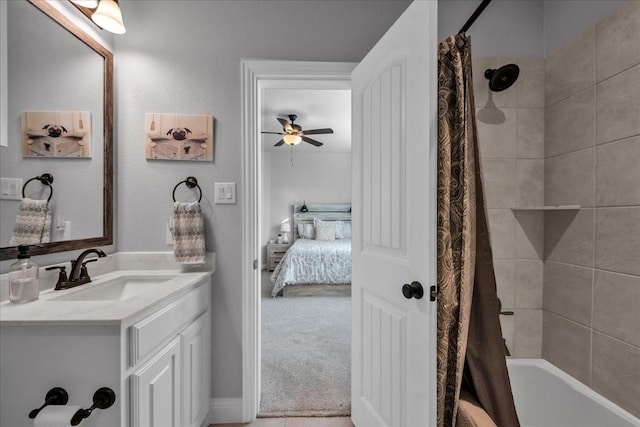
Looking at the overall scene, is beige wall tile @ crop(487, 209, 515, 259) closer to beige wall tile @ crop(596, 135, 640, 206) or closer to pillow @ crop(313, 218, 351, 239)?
beige wall tile @ crop(596, 135, 640, 206)

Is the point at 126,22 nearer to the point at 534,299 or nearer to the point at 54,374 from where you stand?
the point at 54,374

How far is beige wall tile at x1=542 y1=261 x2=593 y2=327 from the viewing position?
1.49 meters

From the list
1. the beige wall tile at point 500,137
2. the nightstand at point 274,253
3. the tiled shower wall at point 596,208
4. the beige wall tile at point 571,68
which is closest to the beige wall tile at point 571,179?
the tiled shower wall at point 596,208

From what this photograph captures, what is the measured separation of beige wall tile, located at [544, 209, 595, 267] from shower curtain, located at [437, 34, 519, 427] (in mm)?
677

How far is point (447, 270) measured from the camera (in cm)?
120

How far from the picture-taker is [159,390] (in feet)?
4.02

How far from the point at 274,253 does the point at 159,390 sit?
16.8 ft

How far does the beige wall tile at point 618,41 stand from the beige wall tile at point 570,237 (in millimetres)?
648

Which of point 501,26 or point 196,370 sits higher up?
point 501,26

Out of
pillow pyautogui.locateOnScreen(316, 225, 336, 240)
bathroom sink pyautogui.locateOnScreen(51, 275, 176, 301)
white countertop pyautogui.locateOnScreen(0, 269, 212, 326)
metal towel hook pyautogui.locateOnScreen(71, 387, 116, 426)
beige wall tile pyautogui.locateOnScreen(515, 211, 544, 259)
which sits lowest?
metal towel hook pyautogui.locateOnScreen(71, 387, 116, 426)

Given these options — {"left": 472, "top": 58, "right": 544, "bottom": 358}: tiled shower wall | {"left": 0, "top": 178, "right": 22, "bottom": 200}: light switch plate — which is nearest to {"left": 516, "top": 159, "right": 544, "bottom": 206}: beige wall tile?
{"left": 472, "top": 58, "right": 544, "bottom": 358}: tiled shower wall

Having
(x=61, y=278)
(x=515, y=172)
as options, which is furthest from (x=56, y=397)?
(x=515, y=172)

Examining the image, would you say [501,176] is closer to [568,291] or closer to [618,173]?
[618,173]

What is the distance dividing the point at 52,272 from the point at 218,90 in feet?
4.15
